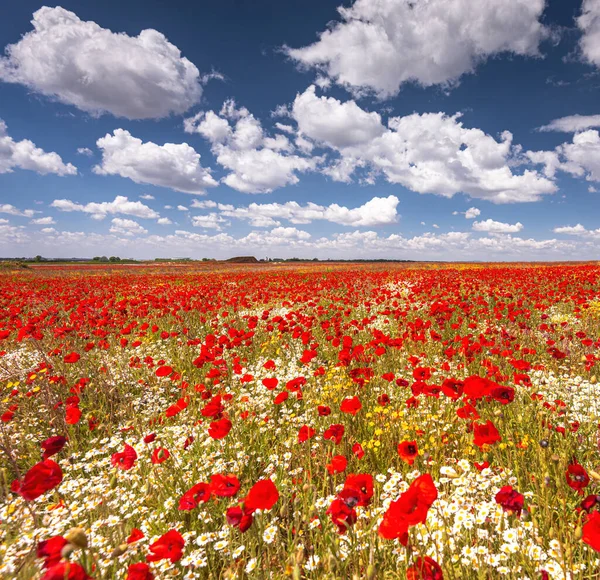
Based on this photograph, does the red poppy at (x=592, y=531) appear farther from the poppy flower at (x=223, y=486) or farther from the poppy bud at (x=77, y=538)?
the poppy bud at (x=77, y=538)

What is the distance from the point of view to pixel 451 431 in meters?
3.82

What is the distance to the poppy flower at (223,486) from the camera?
5.95 feet

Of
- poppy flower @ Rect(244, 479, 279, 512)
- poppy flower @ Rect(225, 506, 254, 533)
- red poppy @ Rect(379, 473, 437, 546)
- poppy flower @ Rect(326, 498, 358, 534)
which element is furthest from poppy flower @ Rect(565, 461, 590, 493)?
poppy flower @ Rect(225, 506, 254, 533)

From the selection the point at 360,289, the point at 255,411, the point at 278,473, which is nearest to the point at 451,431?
the point at 278,473

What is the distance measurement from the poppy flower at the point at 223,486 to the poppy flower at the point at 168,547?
0.87ft

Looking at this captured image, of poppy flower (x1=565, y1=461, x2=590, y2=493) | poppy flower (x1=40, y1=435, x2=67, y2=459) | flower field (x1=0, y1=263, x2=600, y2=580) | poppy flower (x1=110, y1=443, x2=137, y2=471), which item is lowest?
flower field (x1=0, y1=263, x2=600, y2=580)

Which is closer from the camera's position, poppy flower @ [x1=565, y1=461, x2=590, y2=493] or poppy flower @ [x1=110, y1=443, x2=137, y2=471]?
poppy flower @ [x1=565, y1=461, x2=590, y2=493]

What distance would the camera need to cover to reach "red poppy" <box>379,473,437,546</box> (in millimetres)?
→ 1348

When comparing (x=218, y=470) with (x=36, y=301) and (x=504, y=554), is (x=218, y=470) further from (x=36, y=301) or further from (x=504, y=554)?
(x=36, y=301)

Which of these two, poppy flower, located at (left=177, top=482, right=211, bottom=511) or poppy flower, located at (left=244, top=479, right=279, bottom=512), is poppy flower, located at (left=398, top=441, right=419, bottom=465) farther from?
poppy flower, located at (left=177, top=482, right=211, bottom=511)

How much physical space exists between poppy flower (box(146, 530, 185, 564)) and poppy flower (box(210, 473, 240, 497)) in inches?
10.5

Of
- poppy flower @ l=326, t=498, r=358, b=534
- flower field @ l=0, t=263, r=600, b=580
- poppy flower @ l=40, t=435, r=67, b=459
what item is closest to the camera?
poppy flower @ l=326, t=498, r=358, b=534

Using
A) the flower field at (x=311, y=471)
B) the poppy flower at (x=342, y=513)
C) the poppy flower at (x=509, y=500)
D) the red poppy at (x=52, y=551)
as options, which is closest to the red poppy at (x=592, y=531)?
the flower field at (x=311, y=471)

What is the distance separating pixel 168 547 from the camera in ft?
5.36
